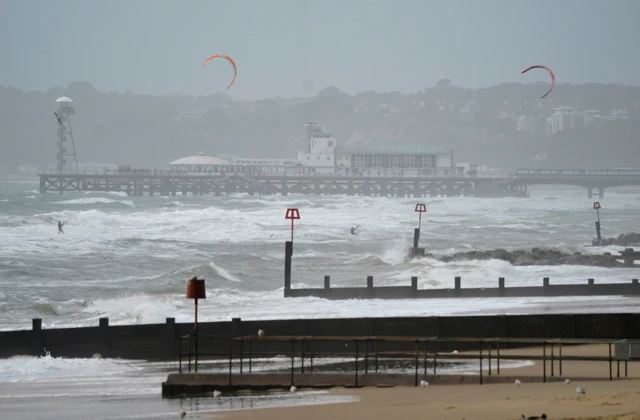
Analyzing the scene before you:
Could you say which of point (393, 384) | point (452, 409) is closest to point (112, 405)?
point (393, 384)

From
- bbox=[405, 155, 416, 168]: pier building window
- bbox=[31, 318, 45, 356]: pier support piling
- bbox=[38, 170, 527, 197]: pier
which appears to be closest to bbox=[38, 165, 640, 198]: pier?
bbox=[38, 170, 527, 197]: pier

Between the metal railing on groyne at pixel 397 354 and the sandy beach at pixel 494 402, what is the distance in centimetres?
26

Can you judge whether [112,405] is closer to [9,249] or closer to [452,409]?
[452,409]

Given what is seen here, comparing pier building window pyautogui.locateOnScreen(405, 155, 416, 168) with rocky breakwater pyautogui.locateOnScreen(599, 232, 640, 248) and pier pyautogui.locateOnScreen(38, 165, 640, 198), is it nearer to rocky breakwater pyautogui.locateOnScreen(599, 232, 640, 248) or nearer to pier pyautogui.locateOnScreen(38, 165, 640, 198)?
pier pyautogui.locateOnScreen(38, 165, 640, 198)

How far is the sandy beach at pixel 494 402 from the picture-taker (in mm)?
7898

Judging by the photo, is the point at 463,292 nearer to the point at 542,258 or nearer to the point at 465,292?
the point at 465,292

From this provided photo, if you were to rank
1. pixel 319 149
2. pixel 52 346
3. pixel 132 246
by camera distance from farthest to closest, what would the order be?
pixel 319 149 < pixel 132 246 < pixel 52 346

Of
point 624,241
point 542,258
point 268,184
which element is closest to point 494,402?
point 542,258

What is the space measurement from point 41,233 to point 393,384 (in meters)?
39.4

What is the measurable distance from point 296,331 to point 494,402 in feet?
17.8

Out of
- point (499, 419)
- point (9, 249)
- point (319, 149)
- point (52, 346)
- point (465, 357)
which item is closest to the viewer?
point (499, 419)

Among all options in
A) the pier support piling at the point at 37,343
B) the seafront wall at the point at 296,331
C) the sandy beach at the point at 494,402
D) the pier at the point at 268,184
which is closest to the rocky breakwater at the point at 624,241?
the seafront wall at the point at 296,331

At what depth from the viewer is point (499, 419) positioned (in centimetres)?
767

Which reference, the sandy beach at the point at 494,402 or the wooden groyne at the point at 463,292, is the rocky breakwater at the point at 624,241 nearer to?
the wooden groyne at the point at 463,292
